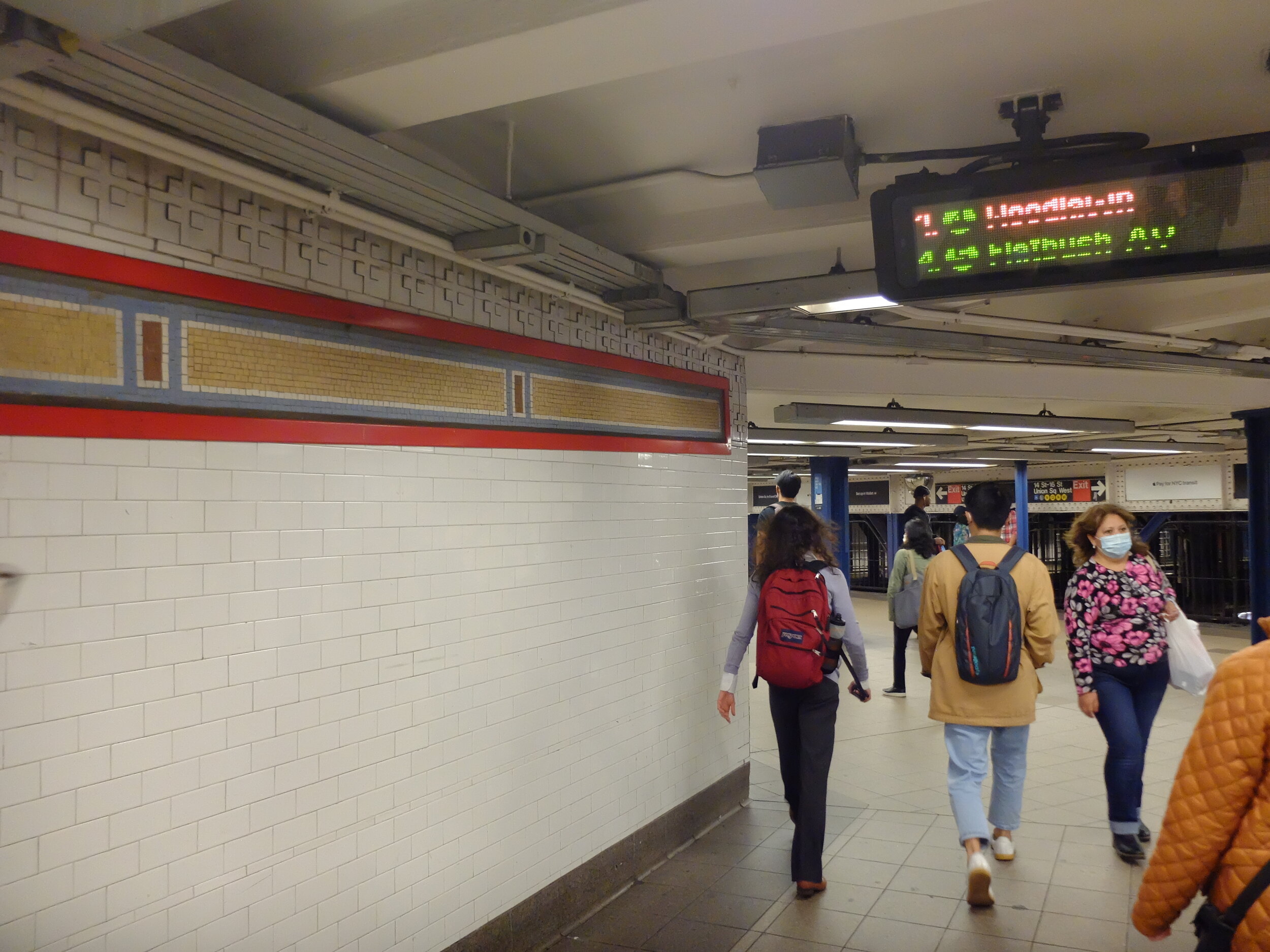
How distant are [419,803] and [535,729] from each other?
64 centimetres

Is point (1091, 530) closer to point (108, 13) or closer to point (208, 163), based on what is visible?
point (208, 163)

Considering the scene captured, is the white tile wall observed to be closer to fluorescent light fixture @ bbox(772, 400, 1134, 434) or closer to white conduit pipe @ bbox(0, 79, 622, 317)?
white conduit pipe @ bbox(0, 79, 622, 317)

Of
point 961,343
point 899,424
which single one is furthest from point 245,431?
point 899,424

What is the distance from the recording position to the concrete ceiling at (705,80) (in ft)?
6.47

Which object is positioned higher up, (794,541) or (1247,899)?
(794,541)

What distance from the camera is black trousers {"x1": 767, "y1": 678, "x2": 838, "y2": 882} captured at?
3744mm

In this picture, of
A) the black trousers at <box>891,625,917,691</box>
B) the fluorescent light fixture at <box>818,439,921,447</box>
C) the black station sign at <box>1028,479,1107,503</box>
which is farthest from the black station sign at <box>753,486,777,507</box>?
the black trousers at <box>891,625,917,691</box>

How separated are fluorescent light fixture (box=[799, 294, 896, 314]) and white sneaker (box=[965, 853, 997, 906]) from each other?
2.24 meters

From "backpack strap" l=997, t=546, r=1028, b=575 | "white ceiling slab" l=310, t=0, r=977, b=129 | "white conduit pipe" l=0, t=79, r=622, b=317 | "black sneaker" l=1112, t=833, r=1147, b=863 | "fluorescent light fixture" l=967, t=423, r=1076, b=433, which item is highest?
"white ceiling slab" l=310, t=0, r=977, b=129

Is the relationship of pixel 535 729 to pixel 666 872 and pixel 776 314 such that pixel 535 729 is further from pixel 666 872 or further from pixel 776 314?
pixel 776 314

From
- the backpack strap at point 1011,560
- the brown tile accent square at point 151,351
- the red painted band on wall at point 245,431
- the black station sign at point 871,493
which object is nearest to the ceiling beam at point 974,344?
the red painted band on wall at point 245,431

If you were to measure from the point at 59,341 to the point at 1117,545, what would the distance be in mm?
3992

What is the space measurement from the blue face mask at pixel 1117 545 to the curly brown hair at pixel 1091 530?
0.25 ft

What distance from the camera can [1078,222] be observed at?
226 cm
